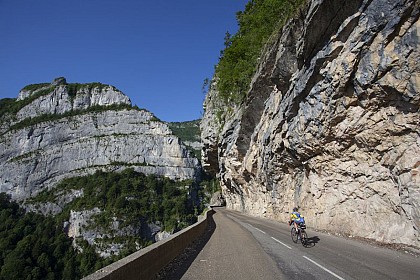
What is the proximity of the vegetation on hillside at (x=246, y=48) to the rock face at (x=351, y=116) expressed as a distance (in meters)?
6.22

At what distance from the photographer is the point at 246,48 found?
34.8 metres

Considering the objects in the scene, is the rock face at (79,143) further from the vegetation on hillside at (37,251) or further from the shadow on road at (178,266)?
the shadow on road at (178,266)

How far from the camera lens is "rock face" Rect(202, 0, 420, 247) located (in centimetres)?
1049

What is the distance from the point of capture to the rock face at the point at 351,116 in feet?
34.4

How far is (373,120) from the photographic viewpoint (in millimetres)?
12500

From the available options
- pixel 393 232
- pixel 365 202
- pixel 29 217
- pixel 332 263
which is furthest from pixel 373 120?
pixel 29 217

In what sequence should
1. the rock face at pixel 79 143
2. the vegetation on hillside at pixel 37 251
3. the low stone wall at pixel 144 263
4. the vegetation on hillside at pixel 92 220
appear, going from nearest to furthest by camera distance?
1. the low stone wall at pixel 144 263
2. the vegetation on hillside at pixel 37 251
3. the vegetation on hillside at pixel 92 220
4. the rock face at pixel 79 143

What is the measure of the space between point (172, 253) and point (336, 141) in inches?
444

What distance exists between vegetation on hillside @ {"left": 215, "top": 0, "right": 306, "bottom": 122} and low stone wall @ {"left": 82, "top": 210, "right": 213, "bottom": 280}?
2194cm

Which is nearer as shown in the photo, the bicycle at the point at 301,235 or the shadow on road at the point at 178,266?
the shadow on road at the point at 178,266

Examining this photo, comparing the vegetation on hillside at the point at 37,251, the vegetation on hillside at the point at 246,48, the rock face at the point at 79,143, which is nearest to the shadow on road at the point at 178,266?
the vegetation on hillside at the point at 246,48

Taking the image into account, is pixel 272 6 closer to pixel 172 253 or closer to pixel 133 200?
pixel 172 253

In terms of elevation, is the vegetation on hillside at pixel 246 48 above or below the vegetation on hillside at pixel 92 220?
above

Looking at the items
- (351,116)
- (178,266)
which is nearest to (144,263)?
(178,266)
